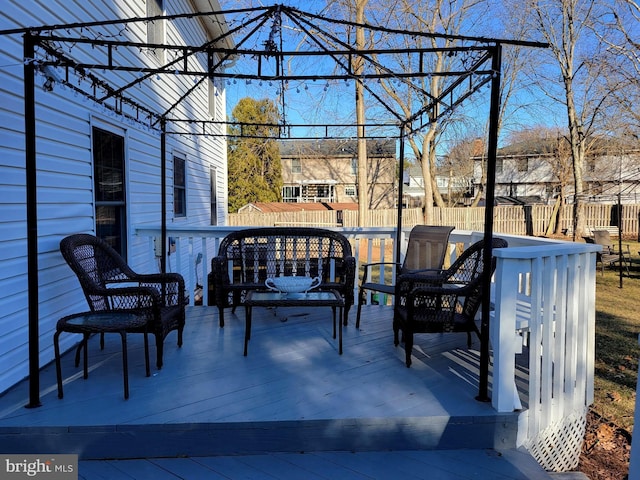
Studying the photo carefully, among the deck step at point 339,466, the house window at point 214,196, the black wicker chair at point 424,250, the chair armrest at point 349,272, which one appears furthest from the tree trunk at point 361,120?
the deck step at point 339,466

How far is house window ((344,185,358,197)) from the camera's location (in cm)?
2650

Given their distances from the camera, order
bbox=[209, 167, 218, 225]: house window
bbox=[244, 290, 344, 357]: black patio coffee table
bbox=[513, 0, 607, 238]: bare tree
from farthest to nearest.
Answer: bbox=[513, 0, 607, 238]: bare tree
bbox=[209, 167, 218, 225]: house window
bbox=[244, 290, 344, 357]: black patio coffee table

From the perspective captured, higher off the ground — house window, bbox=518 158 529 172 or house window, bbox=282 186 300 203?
house window, bbox=518 158 529 172

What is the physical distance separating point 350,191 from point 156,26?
2107 cm

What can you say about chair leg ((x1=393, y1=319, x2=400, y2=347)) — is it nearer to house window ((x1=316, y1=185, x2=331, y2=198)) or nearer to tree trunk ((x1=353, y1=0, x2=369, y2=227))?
tree trunk ((x1=353, y1=0, x2=369, y2=227))

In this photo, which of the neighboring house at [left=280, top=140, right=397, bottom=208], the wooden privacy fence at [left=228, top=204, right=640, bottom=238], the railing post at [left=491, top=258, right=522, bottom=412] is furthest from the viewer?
the neighboring house at [left=280, top=140, right=397, bottom=208]

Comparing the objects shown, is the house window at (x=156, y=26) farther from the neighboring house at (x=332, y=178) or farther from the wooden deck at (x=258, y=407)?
the neighboring house at (x=332, y=178)

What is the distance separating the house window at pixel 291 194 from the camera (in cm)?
2692

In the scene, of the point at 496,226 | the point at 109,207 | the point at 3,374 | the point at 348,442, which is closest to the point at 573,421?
the point at 348,442

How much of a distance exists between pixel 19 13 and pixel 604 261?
33.3 feet

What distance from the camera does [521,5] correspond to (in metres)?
13.6

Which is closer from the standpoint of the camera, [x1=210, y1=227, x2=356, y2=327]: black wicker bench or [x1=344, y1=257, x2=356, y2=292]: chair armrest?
[x1=344, y1=257, x2=356, y2=292]: chair armrest

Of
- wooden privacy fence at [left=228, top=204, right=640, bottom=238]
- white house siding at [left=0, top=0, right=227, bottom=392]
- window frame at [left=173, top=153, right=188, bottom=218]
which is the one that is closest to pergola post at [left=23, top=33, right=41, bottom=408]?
white house siding at [left=0, top=0, right=227, bottom=392]

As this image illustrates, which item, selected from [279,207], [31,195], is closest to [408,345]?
[31,195]
